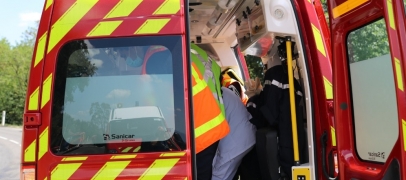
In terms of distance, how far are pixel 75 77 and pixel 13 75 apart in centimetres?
4436

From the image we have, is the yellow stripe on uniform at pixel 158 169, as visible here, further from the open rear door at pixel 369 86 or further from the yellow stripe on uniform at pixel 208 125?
the open rear door at pixel 369 86

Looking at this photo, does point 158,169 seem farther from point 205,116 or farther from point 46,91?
point 46,91

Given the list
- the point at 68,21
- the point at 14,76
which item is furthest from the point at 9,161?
the point at 14,76

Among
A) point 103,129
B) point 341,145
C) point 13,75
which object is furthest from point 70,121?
point 13,75

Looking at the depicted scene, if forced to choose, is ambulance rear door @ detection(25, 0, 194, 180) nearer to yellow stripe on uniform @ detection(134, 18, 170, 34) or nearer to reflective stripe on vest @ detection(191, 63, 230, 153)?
yellow stripe on uniform @ detection(134, 18, 170, 34)

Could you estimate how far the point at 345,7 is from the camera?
93.4 inches

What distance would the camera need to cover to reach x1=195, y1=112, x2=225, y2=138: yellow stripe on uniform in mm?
2807

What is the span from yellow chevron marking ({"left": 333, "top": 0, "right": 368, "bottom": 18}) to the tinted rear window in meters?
0.87

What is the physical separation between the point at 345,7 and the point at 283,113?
101cm

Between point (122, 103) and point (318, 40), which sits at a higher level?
point (318, 40)

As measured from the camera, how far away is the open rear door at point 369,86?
73.8 inches

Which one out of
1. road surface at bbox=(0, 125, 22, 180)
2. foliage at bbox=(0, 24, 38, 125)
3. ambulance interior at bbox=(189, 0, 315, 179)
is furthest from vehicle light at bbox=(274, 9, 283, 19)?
foliage at bbox=(0, 24, 38, 125)

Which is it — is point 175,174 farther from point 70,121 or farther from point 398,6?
point 398,6

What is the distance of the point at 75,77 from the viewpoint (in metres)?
2.54
